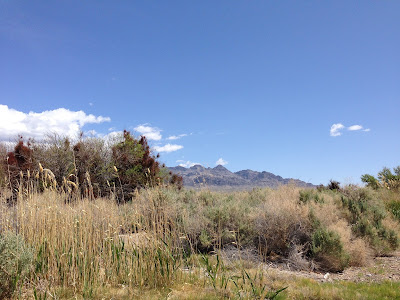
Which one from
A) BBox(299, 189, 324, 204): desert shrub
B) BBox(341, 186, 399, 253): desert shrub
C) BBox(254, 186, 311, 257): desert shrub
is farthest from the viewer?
BBox(299, 189, 324, 204): desert shrub

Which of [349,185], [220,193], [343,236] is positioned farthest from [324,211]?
[349,185]

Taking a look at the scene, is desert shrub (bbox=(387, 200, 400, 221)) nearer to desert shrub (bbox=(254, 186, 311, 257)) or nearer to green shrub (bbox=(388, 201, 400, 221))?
green shrub (bbox=(388, 201, 400, 221))

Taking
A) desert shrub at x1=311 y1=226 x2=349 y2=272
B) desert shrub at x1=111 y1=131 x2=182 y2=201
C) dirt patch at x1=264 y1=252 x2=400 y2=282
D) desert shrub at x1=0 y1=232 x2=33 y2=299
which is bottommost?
dirt patch at x1=264 y1=252 x2=400 y2=282

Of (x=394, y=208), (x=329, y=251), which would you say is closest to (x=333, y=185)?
(x=394, y=208)

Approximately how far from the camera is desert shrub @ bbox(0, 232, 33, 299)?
155 inches

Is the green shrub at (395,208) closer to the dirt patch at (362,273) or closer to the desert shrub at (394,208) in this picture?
the desert shrub at (394,208)

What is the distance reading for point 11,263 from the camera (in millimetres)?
3973

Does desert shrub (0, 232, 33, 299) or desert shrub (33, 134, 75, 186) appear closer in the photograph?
desert shrub (0, 232, 33, 299)

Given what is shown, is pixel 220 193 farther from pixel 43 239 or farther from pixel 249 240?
pixel 43 239

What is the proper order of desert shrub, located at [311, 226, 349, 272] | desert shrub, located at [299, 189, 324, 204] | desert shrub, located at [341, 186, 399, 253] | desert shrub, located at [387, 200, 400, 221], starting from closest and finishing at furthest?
desert shrub, located at [311, 226, 349, 272], desert shrub, located at [341, 186, 399, 253], desert shrub, located at [299, 189, 324, 204], desert shrub, located at [387, 200, 400, 221]

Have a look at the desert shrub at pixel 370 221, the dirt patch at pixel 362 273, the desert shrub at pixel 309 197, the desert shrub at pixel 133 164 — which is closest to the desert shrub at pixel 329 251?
the dirt patch at pixel 362 273

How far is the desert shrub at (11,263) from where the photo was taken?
3.93m

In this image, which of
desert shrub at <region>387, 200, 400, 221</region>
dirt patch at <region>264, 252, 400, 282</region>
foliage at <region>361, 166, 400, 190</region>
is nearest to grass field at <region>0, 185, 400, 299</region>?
dirt patch at <region>264, 252, 400, 282</region>

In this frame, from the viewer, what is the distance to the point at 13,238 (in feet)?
13.5
